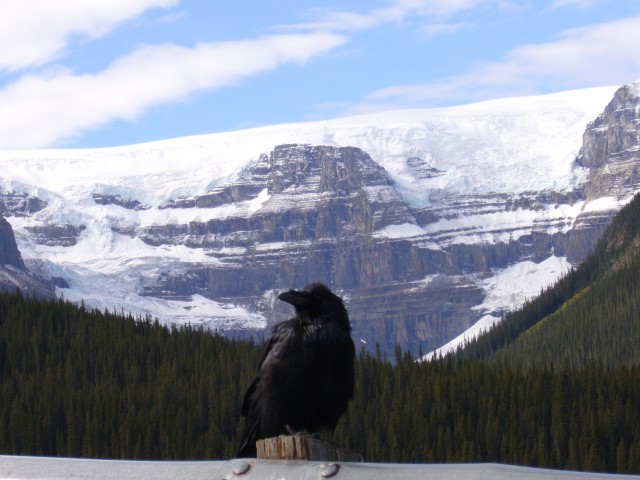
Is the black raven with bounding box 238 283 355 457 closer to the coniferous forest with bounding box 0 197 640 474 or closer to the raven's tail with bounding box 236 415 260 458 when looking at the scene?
the raven's tail with bounding box 236 415 260 458

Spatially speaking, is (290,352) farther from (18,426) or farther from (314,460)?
(18,426)

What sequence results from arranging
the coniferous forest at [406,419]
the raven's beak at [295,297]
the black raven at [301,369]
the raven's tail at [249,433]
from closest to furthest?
the raven's beak at [295,297]
the black raven at [301,369]
the raven's tail at [249,433]
the coniferous forest at [406,419]

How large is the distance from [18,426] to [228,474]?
177 m

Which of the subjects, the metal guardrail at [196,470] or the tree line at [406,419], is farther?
the tree line at [406,419]

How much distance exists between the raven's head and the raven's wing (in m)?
0.43

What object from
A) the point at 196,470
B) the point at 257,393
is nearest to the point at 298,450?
the point at 196,470

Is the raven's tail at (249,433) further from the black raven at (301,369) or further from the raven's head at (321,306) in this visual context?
the raven's head at (321,306)

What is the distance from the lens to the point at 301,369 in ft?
54.7

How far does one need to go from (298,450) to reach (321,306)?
18.5 ft

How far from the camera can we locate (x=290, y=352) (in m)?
16.8

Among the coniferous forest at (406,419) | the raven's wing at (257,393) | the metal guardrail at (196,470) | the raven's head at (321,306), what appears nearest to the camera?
the metal guardrail at (196,470)

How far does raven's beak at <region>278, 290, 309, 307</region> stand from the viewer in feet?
50.1

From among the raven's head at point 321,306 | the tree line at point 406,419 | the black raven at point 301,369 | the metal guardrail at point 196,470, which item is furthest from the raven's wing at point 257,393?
the tree line at point 406,419

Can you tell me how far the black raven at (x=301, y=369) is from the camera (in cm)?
1628
